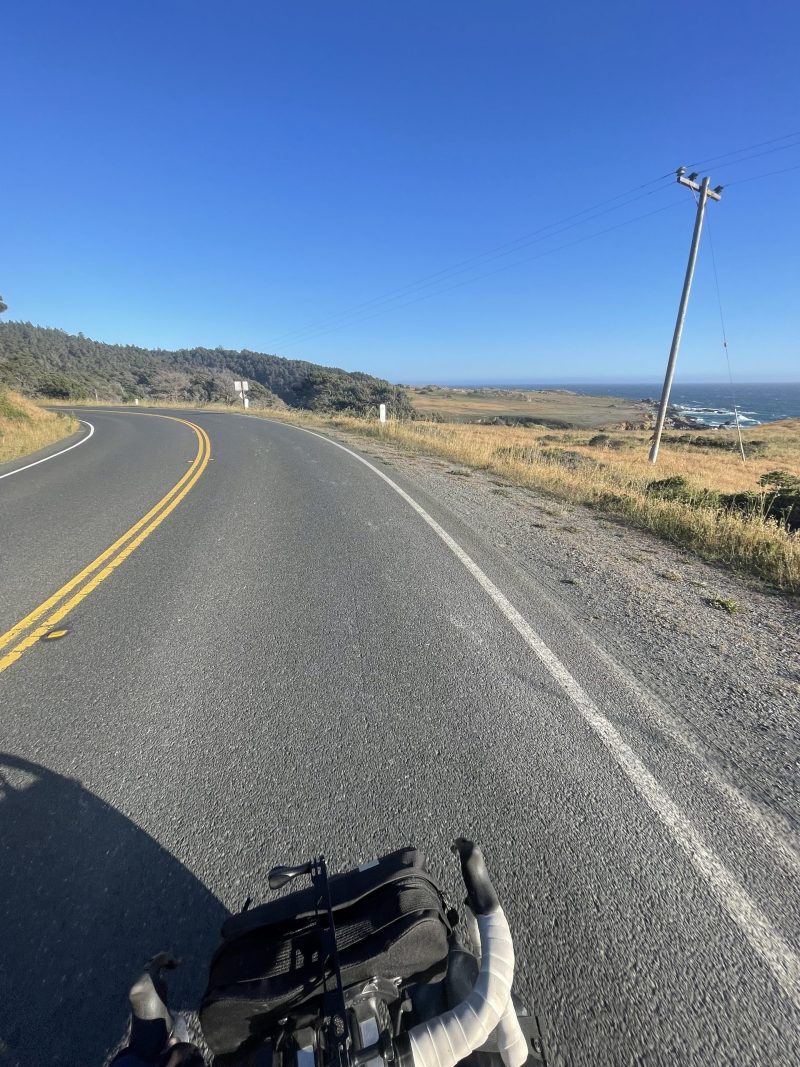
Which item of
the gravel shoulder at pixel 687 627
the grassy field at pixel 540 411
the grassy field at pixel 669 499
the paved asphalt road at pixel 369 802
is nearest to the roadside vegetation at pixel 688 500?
the grassy field at pixel 669 499

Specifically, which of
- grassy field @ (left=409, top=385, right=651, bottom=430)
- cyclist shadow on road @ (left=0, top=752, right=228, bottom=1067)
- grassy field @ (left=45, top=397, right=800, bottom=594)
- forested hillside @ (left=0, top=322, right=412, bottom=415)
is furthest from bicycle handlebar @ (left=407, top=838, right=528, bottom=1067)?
grassy field @ (left=409, top=385, right=651, bottom=430)

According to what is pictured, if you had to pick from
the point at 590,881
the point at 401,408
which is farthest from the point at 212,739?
the point at 401,408

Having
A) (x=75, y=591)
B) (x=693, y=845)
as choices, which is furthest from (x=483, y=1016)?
(x=75, y=591)

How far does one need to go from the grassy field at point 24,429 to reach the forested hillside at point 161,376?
21750mm

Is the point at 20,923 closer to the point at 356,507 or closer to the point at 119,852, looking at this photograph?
the point at 119,852

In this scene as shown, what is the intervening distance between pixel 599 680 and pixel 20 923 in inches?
124

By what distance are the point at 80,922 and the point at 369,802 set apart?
1157mm

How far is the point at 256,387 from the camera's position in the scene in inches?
2388

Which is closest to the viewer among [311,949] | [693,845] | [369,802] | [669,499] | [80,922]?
[311,949]

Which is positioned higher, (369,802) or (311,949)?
(311,949)

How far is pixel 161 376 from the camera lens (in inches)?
2965

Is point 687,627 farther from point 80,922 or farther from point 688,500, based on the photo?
point 688,500

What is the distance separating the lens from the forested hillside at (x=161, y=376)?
154ft

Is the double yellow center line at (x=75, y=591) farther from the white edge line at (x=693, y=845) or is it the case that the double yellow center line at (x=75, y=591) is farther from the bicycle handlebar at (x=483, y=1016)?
the white edge line at (x=693, y=845)
